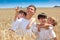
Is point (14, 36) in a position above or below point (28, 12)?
below

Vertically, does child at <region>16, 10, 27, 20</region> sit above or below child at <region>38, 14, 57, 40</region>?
above

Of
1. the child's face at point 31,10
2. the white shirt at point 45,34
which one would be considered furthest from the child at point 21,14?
the white shirt at point 45,34

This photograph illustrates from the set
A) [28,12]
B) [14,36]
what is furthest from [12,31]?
[28,12]

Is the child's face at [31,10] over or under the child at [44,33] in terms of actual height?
over

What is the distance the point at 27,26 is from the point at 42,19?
219mm

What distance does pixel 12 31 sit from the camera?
403cm

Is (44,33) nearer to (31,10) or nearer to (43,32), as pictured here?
(43,32)

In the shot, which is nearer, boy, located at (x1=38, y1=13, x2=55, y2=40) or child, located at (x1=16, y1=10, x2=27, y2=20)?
boy, located at (x1=38, y1=13, x2=55, y2=40)

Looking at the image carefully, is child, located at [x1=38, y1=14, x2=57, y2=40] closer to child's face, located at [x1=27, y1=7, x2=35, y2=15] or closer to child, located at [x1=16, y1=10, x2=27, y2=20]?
child's face, located at [x1=27, y1=7, x2=35, y2=15]

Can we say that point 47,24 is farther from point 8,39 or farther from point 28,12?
point 8,39

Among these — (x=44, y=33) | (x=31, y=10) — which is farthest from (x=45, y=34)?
(x=31, y=10)

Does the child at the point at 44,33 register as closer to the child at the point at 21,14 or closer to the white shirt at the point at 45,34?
the white shirt at the point at 45,34

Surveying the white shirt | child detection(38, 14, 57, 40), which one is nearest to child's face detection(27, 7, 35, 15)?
child detection(38, 14, 57, 40)

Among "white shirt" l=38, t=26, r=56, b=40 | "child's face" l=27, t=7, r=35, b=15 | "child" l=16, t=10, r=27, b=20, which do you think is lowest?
"white shirt" l=38, t=26, r=56, b=40
